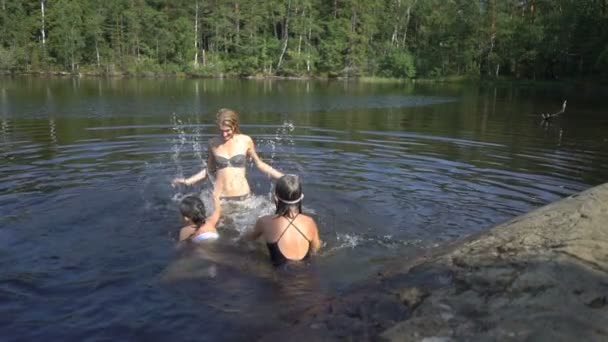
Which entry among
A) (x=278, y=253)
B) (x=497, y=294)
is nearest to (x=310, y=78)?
(x=278, y=253)

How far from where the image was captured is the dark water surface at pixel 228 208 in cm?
508

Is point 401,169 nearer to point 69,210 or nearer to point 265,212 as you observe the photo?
point 265,212

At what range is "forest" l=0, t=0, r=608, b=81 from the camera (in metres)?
62.6

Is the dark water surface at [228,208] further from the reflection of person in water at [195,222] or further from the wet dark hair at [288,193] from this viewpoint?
the wet dark hair at [288,193]

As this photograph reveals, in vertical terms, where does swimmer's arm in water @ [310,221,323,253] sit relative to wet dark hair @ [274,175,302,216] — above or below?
below

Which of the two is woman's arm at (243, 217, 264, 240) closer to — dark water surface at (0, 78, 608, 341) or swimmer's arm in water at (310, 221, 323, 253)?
dark water surface at (0, 78, 608, 341)

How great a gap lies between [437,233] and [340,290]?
268 centimetres

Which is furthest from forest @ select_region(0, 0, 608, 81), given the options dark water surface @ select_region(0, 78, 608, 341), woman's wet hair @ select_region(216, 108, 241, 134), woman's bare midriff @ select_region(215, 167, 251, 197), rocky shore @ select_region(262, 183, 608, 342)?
rocky shore @ select_region(262, 183, 608, 342)

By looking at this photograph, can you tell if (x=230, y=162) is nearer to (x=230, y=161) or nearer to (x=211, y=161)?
(x=230, y=161)

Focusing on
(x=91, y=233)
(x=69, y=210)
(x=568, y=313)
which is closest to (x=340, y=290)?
(x=568, y=313)

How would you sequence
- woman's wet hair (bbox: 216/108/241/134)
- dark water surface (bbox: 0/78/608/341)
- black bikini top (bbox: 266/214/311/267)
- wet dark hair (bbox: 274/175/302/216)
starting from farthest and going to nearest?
woman's wet hair (bbox: 216/108/241/134) → black bikini top (bbox: 266/214/311/267) → wet dark hair (bbox: 274/175/302/216) → dark water surface (bbox: 0/78/608/341)

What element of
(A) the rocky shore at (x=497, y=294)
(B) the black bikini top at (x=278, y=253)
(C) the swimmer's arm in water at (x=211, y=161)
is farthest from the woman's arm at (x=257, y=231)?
(C) the swimmer's arm in water at (x=211, y=161)

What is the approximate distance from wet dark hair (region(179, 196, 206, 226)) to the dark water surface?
50cm

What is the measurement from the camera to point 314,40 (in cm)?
7769
